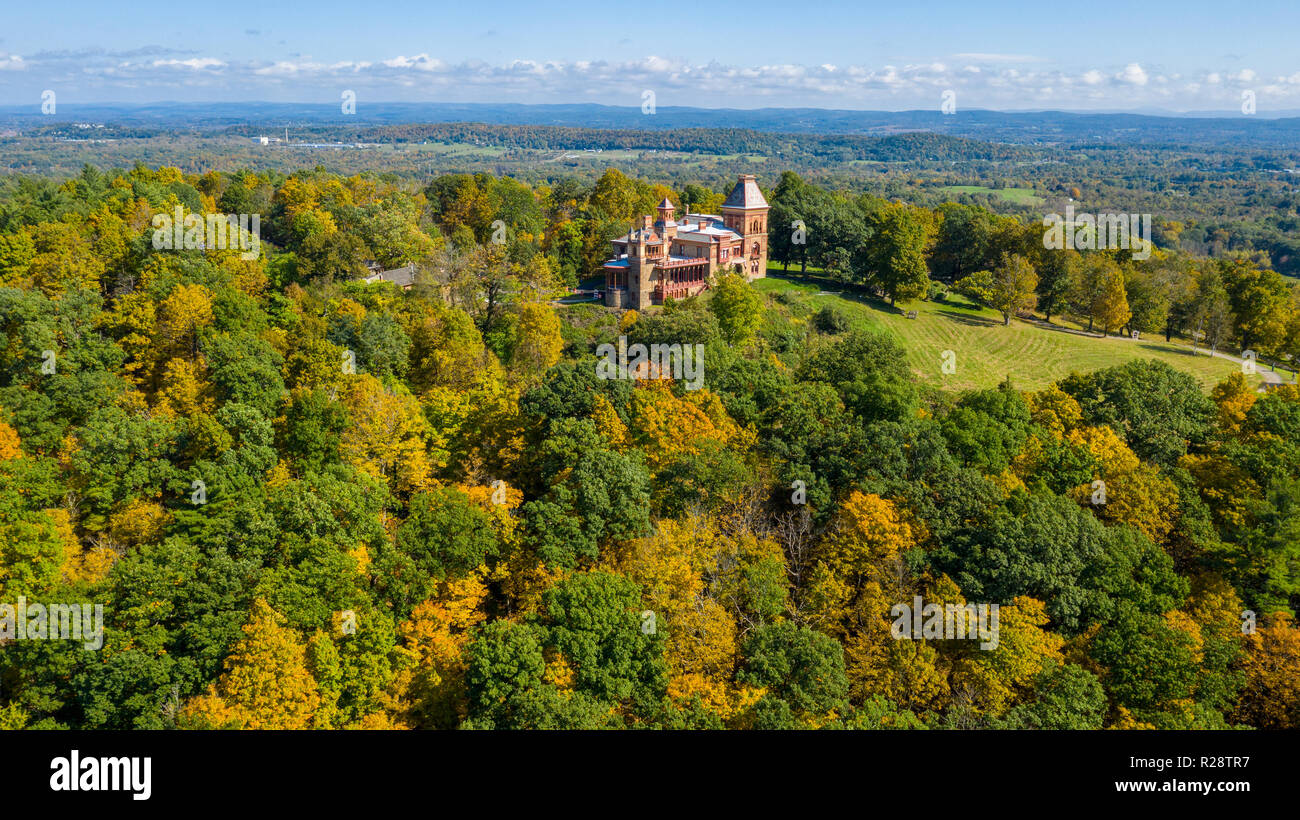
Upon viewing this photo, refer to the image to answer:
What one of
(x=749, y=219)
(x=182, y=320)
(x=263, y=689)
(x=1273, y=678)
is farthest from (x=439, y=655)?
(x=749, y=219)

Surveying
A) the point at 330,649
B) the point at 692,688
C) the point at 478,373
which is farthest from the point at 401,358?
the point at 692,688

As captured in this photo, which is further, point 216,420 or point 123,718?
point 216,420

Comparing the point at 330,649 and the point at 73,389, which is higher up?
the point at 73,389

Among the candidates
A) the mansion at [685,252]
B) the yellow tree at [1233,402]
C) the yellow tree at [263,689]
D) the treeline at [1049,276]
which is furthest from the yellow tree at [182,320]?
the yellow tree at [1233,402]

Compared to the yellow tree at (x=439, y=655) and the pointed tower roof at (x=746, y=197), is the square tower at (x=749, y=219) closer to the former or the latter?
the pointed tower roof at (x=746, y=197)
